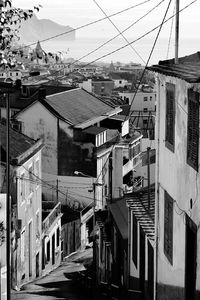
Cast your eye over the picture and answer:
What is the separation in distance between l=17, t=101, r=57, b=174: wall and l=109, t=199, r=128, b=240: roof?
2079 cm

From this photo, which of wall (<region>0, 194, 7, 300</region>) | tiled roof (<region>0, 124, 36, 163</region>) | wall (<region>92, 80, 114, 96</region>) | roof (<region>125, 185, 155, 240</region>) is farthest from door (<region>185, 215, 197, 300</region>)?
wall (<region>92, 80, 114, 96</region>)

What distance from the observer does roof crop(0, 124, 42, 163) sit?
30.3 m

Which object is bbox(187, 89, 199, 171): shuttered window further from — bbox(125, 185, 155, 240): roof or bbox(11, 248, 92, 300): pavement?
bbox(11, 248, 92, 300): pavement

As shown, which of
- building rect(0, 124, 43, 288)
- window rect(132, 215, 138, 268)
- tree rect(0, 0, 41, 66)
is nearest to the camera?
tree rect(0, 0, 41, 66)

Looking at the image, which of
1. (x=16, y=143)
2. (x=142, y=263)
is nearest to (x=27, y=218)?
(x=16, y=143)

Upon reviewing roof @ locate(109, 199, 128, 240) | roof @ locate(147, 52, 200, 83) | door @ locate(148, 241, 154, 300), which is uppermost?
roof @ locate(147, 52, 200, 83)

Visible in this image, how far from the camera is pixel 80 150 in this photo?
159 ft

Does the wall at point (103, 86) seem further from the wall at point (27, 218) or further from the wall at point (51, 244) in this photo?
the wall at point (27, 218)

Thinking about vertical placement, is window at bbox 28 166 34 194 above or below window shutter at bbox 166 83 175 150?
below

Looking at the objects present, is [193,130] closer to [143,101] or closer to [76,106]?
[76,106]

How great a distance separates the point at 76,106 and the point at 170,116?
38.0 meters

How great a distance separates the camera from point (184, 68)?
519 inches

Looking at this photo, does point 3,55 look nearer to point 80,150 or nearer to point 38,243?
point 38,243

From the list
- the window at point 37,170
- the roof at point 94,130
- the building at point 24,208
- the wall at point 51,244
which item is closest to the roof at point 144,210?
the building at point 24,208
